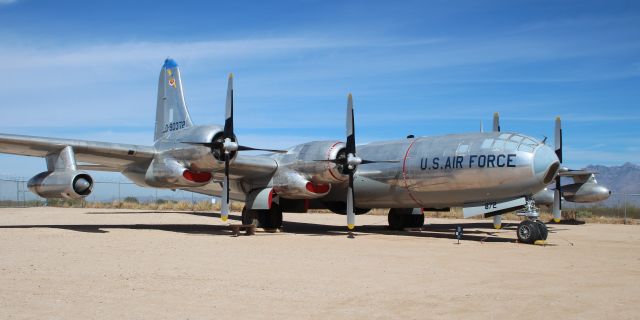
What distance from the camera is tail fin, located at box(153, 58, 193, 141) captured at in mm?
21750

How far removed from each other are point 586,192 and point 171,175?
20355 millimetres

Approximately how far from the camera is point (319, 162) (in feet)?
65.9

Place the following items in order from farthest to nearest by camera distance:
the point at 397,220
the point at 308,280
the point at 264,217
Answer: the point at 397,220 → the point at 264,217 → the point at 308,280

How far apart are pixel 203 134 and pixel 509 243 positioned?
959 centimetres

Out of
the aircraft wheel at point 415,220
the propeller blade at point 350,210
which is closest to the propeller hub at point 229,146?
the propeller blade at point 350,210

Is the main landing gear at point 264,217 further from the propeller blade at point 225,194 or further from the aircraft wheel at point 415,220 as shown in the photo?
the aircraft wheel at point 415,220

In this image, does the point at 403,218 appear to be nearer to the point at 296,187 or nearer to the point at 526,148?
the point at 296,187

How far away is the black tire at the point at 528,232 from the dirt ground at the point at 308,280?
0.57 m

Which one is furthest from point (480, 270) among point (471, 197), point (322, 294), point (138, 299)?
point (471, 197)

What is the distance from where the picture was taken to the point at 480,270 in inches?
440

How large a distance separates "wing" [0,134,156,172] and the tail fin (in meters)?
1.82

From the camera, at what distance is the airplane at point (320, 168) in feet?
57.7

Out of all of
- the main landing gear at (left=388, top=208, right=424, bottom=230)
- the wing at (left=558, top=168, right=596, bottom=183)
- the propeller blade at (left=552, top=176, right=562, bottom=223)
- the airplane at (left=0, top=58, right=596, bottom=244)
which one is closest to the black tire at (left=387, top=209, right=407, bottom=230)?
the main landing gear at (left=388, top=208, right=424, bottom=230)

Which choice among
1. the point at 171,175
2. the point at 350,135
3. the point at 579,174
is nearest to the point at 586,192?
the point at 579,174
